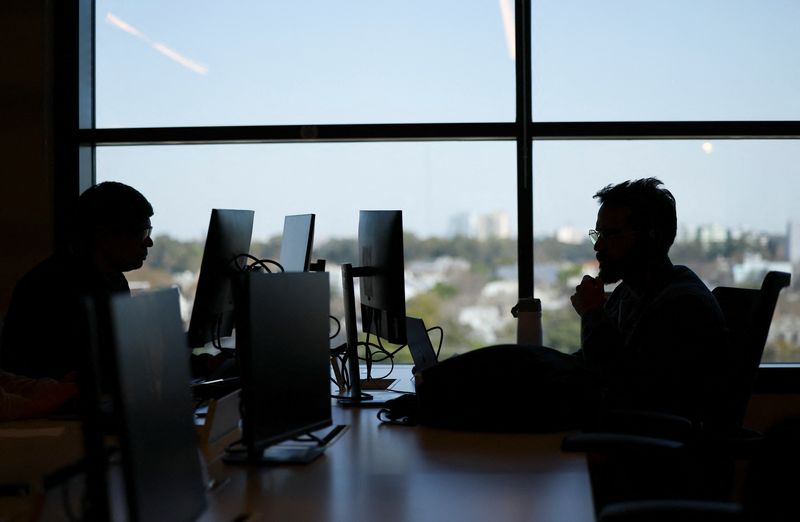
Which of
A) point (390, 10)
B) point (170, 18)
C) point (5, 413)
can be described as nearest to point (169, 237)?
point (170, 18)

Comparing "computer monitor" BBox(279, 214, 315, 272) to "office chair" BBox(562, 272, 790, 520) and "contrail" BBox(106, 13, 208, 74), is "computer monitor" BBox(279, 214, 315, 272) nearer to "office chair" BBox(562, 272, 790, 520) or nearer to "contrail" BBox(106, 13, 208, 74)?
"office chair" BBox(562, 272, 790, 520)

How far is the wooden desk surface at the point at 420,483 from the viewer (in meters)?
1.50

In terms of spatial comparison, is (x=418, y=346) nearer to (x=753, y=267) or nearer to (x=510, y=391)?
(x=510, y=391)

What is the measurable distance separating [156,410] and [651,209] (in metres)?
1.91

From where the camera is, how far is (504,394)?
2.16 m

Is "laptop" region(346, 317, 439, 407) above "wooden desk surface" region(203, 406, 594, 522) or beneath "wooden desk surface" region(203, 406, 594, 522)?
above

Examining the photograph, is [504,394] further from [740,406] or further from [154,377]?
[154,377]

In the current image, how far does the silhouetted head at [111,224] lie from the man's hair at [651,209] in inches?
60.7

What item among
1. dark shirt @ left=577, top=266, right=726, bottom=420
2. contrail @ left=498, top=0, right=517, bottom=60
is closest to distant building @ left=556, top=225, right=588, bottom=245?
contrail @ left=498, top=0, right=517, bottom=60

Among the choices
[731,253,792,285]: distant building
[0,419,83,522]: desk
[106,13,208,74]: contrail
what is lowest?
[0,419,83,522]: desk

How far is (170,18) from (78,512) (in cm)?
322

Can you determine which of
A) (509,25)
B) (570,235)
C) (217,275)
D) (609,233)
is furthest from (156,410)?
(509,25)

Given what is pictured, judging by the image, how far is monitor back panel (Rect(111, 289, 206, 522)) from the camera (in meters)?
1.05

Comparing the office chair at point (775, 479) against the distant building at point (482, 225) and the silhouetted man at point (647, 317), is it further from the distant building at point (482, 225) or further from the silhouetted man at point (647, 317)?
the distant building at point (482, 225)
